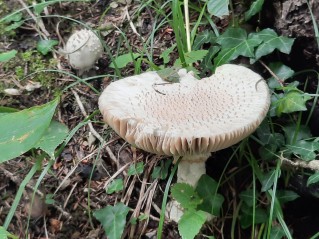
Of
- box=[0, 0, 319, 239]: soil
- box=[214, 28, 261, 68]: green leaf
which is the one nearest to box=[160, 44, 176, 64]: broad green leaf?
box=[0, 0, 319, 239]: soil

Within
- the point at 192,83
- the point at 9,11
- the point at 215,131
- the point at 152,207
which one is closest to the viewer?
the point at 215,131

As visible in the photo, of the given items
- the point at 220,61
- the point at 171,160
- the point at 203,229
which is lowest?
the point at 203,229

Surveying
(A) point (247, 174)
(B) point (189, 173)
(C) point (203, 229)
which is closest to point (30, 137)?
(B) point (189, 173)

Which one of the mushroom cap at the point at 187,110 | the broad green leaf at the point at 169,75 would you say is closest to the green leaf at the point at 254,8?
the mushroom cap at the point at 187,110

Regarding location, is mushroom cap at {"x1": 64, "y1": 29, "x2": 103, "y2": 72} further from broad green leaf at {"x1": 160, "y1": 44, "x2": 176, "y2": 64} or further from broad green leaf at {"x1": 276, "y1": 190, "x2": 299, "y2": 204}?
broad green leaf at {"x1": 276, "y1": 190, "x2": 299, "y2": 204}

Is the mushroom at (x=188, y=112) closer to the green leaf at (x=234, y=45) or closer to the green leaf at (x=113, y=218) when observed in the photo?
the green leaf at (x=234, y=45)

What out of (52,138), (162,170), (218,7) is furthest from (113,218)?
(218,7)

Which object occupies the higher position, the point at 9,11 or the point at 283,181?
the point at 9,11

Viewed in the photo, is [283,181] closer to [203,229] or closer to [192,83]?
[203,229]
